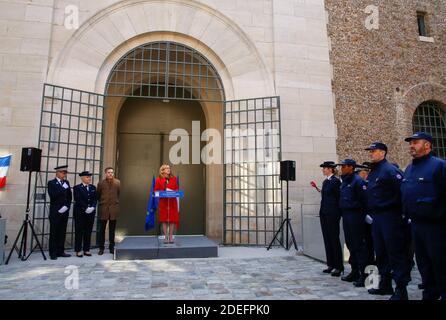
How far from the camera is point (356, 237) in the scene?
510 cm

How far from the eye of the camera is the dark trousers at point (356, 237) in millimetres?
5062

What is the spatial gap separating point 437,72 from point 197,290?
11798 mm

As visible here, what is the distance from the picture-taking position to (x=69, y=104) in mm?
8891

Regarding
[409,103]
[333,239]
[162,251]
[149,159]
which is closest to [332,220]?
[333,239]

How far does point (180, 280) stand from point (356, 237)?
2.84 m

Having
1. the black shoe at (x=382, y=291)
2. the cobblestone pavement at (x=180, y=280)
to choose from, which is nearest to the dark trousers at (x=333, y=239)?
the cobblestone pavement at (x=180, y=280)

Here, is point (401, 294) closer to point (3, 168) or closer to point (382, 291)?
point (382, 291)

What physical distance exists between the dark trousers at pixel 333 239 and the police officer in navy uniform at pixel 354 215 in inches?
12.9

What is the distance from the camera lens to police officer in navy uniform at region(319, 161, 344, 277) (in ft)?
18.7

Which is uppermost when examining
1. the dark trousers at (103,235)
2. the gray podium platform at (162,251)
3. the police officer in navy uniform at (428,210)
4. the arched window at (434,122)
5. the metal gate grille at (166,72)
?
the metal gate grille at (166,72)

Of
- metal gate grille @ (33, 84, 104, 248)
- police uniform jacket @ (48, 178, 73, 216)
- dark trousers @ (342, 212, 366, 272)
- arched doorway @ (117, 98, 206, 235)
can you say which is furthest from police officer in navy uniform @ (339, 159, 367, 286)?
arched doorway @ (117, 98, 206, 235)

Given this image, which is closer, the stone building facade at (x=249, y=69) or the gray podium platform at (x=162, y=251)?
the gray podium platform at (x=162, y=251)

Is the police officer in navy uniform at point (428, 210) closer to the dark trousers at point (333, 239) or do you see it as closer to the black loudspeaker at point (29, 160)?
the dark trousers at point (333, 239)

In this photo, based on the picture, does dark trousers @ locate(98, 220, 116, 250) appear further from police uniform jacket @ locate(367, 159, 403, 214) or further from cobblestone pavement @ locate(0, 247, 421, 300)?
police uniform jacket @ locate(367, 159, 403, 214)
